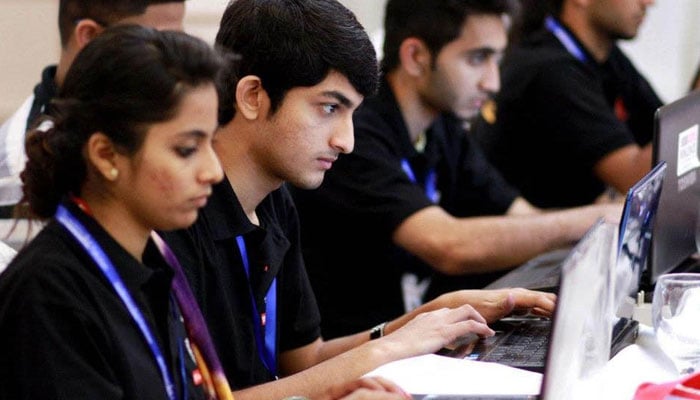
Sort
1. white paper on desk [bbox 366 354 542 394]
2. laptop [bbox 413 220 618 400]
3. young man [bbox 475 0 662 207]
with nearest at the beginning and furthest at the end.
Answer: laptop [bbox 413 220 618 400] < white paper on desk [bbox 366 354 542 394] < young man [bbox 475 0 662 207]

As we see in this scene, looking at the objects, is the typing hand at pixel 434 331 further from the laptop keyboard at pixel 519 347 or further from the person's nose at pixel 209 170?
the person's nose at pixel 209 170

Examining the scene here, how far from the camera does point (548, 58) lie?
3.36 m

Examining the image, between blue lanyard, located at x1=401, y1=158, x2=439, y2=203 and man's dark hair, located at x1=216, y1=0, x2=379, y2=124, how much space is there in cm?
93

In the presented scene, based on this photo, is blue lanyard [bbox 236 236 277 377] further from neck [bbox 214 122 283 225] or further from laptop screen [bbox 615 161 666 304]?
laptop screen [bbox 615 161 666 304]

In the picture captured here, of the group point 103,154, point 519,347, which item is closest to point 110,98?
point 103,154

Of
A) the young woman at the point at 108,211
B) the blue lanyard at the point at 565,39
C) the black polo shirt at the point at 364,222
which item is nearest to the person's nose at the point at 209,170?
the young woman at the point at 108,211

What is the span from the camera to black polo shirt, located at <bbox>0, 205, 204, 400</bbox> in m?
1.31

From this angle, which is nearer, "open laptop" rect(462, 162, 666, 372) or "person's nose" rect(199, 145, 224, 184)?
"person's nose" rect(199, 145, 224, 184)

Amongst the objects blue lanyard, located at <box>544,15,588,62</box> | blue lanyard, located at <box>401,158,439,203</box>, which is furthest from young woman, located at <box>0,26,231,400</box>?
blue lanyard, located at <box>544,15,588,62</box>

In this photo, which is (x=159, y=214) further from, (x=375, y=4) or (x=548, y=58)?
(x=375, y=4)

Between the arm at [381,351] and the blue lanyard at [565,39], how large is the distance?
1721mm

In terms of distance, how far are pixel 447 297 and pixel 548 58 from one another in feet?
4.96

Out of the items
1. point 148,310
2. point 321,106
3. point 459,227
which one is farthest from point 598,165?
point 148,310

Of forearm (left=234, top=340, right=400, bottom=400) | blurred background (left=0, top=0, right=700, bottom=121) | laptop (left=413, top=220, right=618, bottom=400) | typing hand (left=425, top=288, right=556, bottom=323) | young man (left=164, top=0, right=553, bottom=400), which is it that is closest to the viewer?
laptop (left=413, top=220, right=618, bottom=400)
